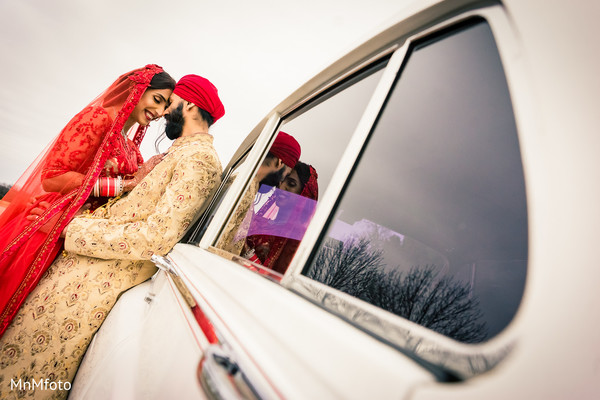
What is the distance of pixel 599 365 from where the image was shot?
0.31 m

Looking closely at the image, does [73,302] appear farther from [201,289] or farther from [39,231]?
[201,289]

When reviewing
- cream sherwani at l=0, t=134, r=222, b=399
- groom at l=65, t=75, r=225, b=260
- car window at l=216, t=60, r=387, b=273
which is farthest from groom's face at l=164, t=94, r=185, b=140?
car window at l=216, t=60, r=387, b=273

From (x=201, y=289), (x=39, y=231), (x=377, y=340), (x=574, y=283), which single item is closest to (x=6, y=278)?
(x=39, y=231)

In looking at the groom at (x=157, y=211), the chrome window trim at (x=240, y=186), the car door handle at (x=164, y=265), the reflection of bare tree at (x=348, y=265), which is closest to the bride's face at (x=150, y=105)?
the groom at (x=157, y=211)

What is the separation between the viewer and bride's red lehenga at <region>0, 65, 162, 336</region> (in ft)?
5.31

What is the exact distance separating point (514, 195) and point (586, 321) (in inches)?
8.3

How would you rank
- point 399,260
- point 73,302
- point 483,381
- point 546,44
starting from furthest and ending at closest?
1. point 73,302
2. point 399,260
3. point 546,44
4. point 483,381

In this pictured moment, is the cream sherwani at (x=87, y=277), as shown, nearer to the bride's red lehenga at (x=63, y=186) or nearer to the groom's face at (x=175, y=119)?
the bride's red lehenga at (x=63, y=186)

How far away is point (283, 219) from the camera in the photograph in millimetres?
1242

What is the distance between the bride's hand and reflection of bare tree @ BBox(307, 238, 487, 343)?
1.96 meters

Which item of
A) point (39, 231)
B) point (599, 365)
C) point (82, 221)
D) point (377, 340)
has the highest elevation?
point (599, 365)

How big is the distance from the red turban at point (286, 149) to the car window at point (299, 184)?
3 cm

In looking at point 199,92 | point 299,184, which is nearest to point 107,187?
point 199,92

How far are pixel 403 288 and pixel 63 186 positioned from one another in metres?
2.49
